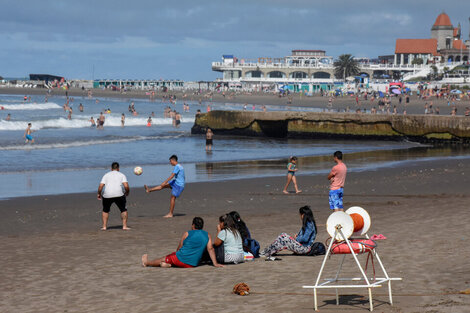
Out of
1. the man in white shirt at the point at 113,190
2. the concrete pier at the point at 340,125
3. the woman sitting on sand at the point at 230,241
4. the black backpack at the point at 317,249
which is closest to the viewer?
the woman sitting on sand at the point at 230,241

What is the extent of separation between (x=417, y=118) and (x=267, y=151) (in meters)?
7.98

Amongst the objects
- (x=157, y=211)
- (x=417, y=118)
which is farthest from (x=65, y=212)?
(x=417, y=118)

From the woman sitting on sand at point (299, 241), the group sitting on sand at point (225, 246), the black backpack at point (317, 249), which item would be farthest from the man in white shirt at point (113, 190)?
the black backpack at point (317, 249)

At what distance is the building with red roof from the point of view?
128 m

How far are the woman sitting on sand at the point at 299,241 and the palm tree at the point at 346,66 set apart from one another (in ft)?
411

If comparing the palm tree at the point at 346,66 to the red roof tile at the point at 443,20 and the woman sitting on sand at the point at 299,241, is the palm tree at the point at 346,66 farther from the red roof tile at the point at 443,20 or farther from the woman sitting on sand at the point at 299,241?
the woman sitting on sand at the point at 299,241

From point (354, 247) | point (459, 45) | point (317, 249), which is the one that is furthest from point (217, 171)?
point (459, 45)

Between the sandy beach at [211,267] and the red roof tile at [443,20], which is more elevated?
the red roof tile at [443,20]

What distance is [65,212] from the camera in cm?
1360

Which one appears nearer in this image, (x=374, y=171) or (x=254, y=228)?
(x=254, y=228)

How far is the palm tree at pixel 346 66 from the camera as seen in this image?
133 m

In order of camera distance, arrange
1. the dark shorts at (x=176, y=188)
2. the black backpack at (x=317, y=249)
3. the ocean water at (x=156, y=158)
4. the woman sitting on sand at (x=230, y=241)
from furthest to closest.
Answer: the ocean water at (x=156, y=158), the dark shorts at (x=176, y=188), the black backpack at (x=317, y=249), the woman sitting on sand at (x=230, y=241)

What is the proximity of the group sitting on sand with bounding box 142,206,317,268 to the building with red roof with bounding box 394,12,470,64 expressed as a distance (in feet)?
392

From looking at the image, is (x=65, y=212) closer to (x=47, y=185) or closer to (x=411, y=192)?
(x=47, y=185)
